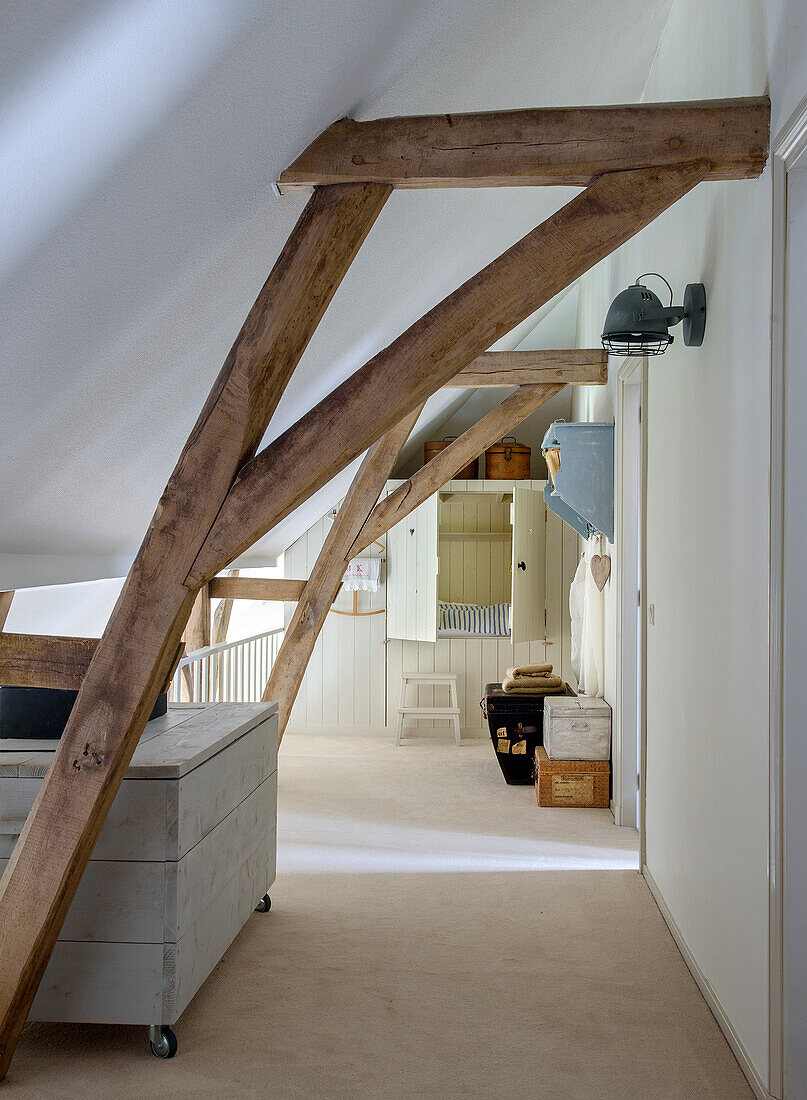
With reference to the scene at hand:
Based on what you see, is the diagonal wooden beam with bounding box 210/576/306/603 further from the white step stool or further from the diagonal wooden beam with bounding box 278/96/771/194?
the diagonal wooden beam with bounding box 278/96/771/194

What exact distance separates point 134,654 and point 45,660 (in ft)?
0.93

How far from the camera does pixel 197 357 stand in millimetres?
2656

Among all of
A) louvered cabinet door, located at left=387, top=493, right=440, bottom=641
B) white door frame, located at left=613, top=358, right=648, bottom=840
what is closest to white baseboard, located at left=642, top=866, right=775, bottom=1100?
white door frame, located at left=613, top=358, right=648, bottom=840

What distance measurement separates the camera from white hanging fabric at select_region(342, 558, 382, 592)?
6.23m

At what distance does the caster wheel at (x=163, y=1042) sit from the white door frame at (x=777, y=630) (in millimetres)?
1337

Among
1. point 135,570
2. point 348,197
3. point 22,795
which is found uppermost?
point 348,197

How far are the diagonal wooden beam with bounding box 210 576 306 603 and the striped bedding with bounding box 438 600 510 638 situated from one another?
1.87 meters

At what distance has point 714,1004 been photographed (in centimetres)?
238

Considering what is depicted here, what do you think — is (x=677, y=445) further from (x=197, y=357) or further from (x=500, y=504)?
(x=500, y=504)

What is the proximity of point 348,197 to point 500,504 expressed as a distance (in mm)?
5197

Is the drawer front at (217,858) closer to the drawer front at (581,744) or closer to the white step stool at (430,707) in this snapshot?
the drawer front at (581,744)

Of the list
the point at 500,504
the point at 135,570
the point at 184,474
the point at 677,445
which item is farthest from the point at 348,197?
the point at 500,504

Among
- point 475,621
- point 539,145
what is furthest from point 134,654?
point 475,621

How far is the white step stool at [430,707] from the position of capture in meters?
6.05
